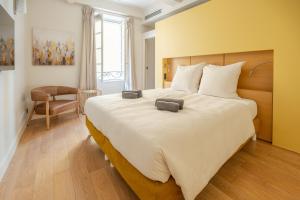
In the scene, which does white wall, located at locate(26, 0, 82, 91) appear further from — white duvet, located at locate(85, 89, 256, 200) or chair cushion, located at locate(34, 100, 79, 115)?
white duvet, located at locate(85, 89, 256, 200)

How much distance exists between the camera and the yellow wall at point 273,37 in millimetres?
2127

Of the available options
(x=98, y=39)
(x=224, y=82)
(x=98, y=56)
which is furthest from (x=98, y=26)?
(x=224, y=82)

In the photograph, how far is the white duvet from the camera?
108 cm

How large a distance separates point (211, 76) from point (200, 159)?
174 cm

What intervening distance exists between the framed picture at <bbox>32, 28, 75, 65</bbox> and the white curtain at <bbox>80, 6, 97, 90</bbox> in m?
0.27

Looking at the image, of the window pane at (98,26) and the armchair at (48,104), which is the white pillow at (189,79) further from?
the window pane at (98,26)

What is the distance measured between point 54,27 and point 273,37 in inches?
163

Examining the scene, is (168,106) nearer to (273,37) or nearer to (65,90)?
(273,37)

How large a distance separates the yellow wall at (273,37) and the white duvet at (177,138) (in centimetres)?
76

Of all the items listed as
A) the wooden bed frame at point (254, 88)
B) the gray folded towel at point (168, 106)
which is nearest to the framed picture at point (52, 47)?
the wooden bed frame at point (254, 88)

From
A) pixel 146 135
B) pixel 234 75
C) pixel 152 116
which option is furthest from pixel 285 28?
pixel 146 135

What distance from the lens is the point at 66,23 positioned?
4.03 metres

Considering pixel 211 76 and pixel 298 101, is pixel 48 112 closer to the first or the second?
pixel 211 76

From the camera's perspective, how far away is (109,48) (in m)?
4.90
